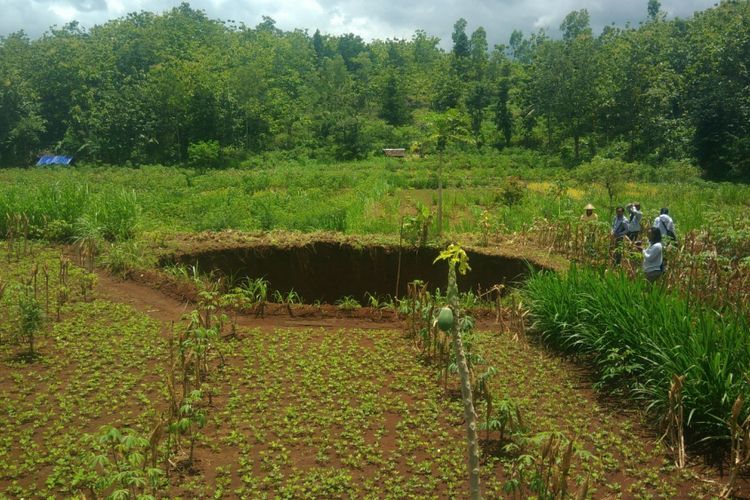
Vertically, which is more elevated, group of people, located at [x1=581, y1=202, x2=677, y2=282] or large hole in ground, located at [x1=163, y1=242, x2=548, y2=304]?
group of people, located at [x1=581, y1=202, x2=677, y2=282]

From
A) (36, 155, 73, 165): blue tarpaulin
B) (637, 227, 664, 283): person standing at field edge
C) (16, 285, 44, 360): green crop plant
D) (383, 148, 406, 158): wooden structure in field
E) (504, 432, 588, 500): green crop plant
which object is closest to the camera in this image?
(504, 432, 588, 500): green crop plant

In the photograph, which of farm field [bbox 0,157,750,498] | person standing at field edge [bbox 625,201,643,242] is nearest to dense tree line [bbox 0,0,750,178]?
person standing at field edge [bbox 625,201,643,242]

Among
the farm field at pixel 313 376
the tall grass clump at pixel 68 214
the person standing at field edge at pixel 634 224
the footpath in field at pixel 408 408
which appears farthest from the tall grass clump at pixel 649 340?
the tall grass clump at pixel 68 214

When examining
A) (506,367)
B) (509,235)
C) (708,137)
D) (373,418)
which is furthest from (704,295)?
(708,137)

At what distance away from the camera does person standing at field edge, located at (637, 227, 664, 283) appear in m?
7.30

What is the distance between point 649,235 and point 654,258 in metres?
1.76

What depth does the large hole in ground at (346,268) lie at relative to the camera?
9727 millimetres

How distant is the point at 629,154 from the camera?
32094mm

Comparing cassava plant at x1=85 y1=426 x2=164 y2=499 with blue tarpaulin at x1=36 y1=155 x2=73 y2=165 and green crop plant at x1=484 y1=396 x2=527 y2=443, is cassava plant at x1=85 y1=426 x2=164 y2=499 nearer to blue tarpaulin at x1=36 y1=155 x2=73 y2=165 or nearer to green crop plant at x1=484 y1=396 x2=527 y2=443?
green crop plant at x1=484 y1=396 x2=527 y2=443

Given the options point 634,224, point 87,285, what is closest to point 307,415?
point 87,285

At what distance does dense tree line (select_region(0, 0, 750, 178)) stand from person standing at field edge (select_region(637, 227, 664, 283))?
20.0m

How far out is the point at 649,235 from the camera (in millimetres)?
8953

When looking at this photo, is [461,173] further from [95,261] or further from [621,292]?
[621,292]

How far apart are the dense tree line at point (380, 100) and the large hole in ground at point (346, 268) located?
17.5m
